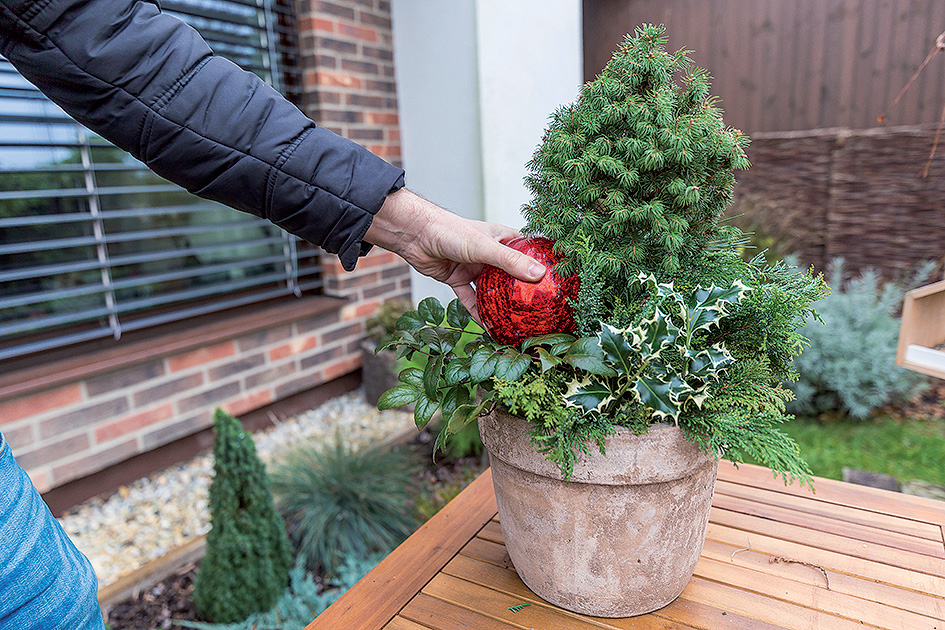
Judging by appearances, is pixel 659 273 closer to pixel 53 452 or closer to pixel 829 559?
pixel 829 559

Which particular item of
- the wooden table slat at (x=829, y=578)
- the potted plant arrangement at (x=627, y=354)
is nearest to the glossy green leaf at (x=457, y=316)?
the potted plant arrangement at (x=627, y=354)

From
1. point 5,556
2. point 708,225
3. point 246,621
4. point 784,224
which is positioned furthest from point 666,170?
point 784,224

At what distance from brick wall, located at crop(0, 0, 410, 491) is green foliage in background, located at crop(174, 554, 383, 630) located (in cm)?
81

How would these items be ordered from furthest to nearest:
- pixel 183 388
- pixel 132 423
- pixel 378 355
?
pixel 378 355 → pixel 183 388 → pixel 132 423

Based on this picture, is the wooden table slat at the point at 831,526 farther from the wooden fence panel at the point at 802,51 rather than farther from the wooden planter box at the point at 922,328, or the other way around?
the wooden fence panel at the point at 802,51

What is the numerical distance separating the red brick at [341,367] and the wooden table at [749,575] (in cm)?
186

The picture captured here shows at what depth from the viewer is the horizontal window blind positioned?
6.58 feet

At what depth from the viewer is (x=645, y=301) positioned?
2.75 ft

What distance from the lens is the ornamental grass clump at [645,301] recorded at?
2.53ft

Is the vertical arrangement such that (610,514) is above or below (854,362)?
above

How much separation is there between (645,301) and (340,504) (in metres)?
1.55

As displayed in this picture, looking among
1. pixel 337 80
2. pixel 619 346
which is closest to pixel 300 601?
pixel 619 346

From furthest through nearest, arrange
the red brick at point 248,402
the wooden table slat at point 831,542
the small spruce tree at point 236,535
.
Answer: the red brick at point 248,402 < the small spruce tree at point 236,535 < the wooden table slat at point 831,542

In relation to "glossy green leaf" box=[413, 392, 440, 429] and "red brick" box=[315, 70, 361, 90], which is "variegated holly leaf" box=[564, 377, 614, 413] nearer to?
"glossy green leaf" box=[413, 392, 440, 429]
